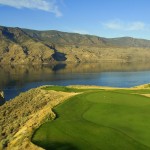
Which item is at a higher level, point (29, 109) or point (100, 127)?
point (100, 127)

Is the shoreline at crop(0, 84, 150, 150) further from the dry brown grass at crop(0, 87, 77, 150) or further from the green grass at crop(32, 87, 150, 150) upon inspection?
the green grass at crop(32, 87, 150, 150)

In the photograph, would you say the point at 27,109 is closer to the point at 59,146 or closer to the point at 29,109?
the point at 29,109

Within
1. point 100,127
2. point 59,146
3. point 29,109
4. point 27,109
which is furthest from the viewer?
point 27,109

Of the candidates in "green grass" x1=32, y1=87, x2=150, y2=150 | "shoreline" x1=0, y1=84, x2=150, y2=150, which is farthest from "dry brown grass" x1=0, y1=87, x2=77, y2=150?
"green grass" x1=32, y1=87, x2=150, y2=150

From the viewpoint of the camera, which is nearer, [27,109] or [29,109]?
[29,109]

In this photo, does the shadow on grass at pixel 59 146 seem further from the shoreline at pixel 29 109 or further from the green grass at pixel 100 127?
the shoreline at pixel 29 109

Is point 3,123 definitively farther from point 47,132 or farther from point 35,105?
point 47,132

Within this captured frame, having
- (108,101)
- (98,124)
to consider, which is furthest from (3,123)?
(98,124)

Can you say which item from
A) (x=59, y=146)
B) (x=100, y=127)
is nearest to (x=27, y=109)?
(x=100, y=127)

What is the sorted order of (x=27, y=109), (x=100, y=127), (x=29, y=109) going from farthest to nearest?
(x=27, y=109) < (x=29, y=109) < (x=100, y=127)
